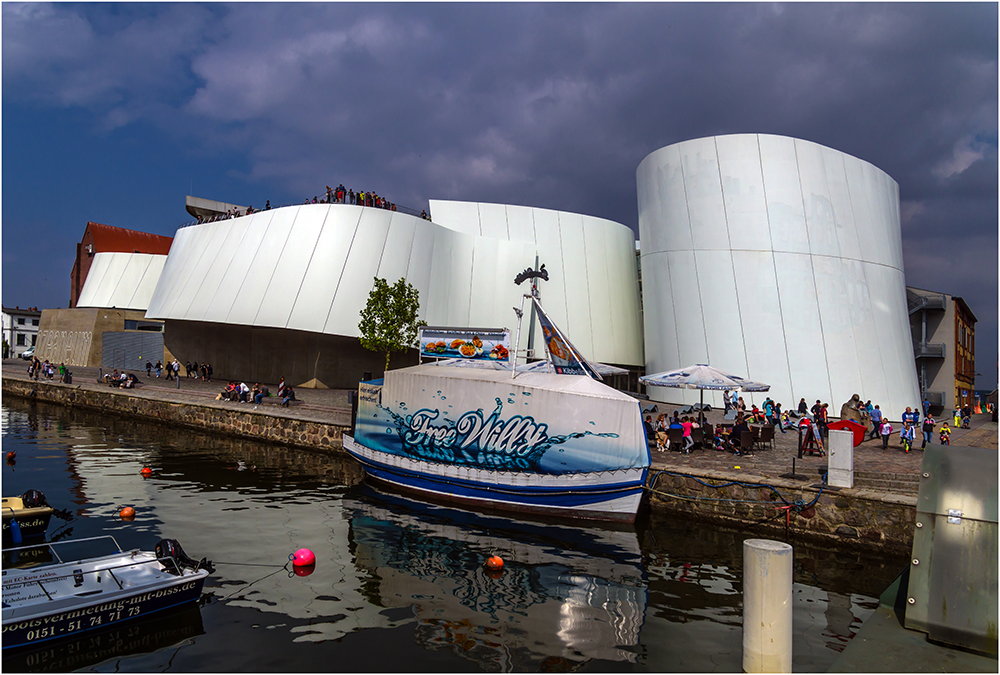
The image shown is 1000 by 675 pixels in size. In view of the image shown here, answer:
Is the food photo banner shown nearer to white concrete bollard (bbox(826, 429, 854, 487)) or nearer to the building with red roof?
white concrete bollard (bbox(826, 429, 854, 487))

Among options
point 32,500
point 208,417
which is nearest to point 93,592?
point 32,500

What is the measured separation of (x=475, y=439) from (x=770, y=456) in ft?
28.9

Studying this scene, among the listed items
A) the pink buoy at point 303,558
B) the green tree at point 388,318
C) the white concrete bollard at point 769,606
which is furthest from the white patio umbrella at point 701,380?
the green tree at point 388,318

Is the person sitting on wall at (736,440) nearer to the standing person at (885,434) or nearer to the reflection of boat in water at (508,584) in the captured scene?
the standing person at (885,434)

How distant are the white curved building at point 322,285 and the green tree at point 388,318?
7.72 feet

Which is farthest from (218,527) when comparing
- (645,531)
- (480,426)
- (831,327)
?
(831,327)

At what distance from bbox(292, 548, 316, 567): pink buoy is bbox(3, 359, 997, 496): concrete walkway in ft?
28.7

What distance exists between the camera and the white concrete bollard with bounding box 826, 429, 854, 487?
12.9 meters

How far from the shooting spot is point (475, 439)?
593 inches

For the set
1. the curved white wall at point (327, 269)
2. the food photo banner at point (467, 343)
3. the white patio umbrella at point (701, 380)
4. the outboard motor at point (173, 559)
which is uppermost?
the curved white wall at point (327, 269)

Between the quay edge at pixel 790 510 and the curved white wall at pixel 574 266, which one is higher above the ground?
the curved white wall at pixel 574 266

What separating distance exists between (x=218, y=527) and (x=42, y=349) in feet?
161

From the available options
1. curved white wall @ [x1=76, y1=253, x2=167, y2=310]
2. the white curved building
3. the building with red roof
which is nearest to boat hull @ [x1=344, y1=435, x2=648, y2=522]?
the white curved building

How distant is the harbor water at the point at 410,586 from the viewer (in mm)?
7508
